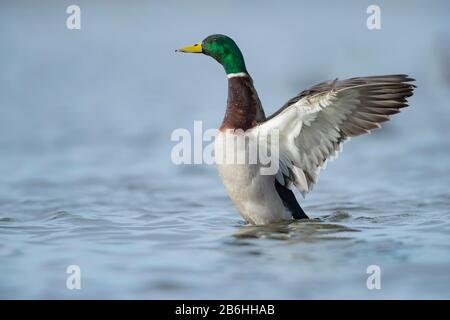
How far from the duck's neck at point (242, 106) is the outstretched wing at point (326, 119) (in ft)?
0.56

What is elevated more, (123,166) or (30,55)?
(30,55)

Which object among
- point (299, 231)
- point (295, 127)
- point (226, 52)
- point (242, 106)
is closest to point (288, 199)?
point (299, 231)

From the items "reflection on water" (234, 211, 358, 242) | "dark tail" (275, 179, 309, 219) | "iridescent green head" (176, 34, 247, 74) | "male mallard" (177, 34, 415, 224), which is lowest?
"reflection on water" (234, 211, 358, 242)

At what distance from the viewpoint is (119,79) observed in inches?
826

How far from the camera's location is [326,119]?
26.1 feet

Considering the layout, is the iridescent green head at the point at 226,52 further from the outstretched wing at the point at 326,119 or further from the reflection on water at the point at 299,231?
the reflection on water at the point at 299,231

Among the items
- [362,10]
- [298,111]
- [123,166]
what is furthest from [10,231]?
[362,10]

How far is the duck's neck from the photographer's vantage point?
8.00m

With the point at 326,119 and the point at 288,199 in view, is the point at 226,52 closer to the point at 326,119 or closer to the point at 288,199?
the point at 326,119

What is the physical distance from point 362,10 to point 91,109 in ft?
30.6

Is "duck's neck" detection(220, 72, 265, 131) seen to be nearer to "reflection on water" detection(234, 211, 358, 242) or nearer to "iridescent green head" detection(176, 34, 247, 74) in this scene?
"iridescent green head" detection(176, 34, 247, 74)

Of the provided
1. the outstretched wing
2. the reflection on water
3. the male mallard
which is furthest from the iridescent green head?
the reflection on water
